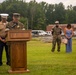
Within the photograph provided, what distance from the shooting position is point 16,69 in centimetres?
974

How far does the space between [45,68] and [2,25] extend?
75.6 inches

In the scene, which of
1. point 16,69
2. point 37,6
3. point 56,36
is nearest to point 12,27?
point 16,69

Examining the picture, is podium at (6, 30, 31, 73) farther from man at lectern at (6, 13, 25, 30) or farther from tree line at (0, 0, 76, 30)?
tree line at (0, 0, 76, 30)

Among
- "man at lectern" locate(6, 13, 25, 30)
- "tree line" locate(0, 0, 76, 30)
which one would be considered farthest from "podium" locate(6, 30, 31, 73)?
"tree line" locate(0, 0, 76, 30)

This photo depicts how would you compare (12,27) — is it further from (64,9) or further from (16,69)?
(64,9)

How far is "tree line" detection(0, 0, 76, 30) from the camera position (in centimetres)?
10325

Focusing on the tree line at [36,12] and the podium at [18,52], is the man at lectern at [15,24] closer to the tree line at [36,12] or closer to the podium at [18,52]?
the podium at [18,52]

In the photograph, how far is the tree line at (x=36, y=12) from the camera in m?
103

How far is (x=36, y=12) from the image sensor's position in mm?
111188

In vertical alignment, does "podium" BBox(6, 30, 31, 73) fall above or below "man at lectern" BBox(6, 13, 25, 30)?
below

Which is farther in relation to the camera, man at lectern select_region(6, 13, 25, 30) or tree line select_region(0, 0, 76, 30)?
tree line select_region(0, 0, 76, 30)

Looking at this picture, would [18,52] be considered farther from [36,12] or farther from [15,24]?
[36,12]

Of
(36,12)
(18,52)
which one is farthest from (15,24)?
(36,12)

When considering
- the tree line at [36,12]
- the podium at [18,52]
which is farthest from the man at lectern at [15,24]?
the tree line at [36,12]
